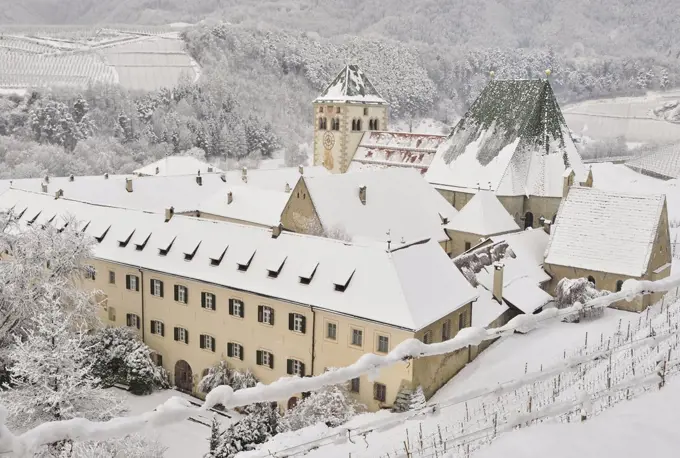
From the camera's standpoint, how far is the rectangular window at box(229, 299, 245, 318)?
28609mm

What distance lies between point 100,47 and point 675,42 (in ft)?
495

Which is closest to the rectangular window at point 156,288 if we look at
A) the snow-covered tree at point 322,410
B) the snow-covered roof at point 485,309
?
the snow-covered tree at point 322,410

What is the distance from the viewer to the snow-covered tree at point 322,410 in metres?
22.6

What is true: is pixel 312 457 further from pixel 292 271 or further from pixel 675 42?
pixel 675 42

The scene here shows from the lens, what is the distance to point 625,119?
120375 mm

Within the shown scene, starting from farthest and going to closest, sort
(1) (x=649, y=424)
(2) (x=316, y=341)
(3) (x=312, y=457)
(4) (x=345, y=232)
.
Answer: (4) (x=345, y=232) < (2) (x=316, y=341) < (3) (x=312, y=457) < (1) (x=649, y=424)

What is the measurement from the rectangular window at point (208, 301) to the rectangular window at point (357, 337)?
283 inches

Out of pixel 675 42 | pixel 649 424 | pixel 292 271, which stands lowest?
pixel 292 271

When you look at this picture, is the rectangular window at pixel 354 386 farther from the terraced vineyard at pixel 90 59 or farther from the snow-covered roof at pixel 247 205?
the terraced vineyard at pixel 90 59

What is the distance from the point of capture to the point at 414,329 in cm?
2361

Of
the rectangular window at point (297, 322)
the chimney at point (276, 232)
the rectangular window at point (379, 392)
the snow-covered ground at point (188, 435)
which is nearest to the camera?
the snow-covered ground at point (188, 435)

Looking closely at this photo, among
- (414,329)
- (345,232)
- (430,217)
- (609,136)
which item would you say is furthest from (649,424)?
(609,136)

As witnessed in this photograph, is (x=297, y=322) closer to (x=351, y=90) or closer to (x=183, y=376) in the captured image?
(x=183, y=376)

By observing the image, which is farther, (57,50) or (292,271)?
(57,50)
